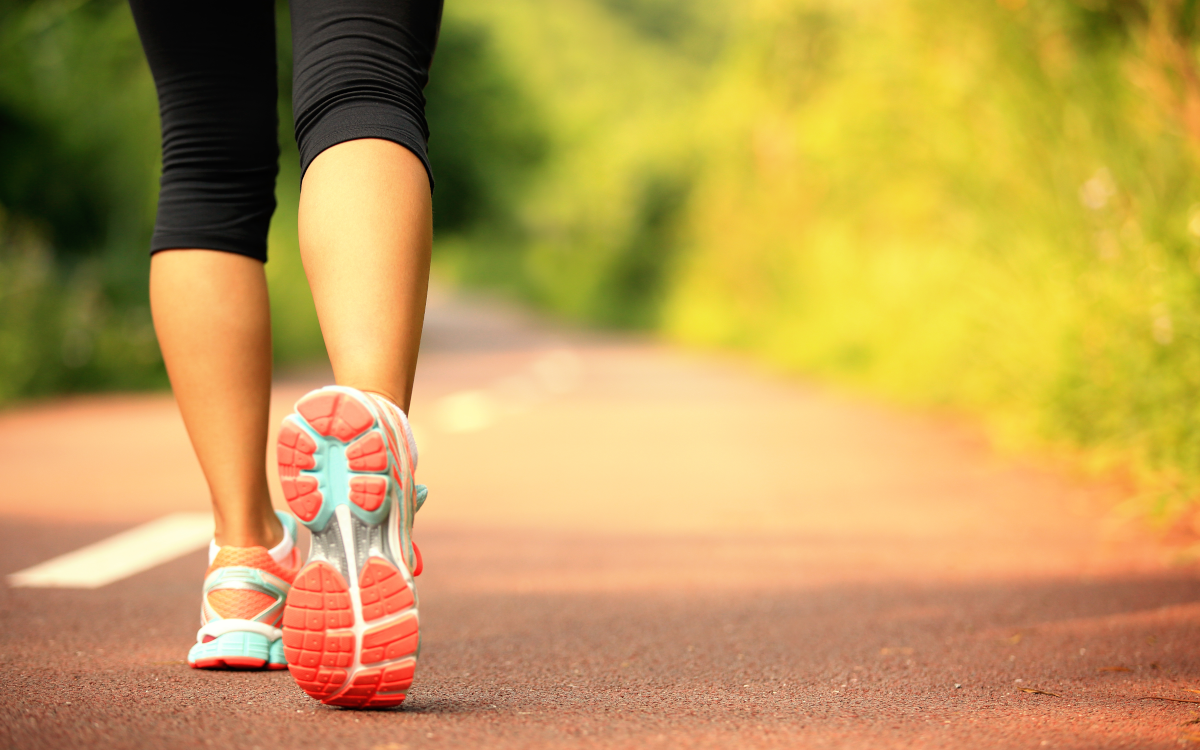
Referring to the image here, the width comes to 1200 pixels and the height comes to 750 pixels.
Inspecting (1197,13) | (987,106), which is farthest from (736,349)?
(1197,13)

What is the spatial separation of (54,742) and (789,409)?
8.38 m

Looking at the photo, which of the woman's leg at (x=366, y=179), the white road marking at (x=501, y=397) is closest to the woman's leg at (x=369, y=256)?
the woman's leg at (x=366, y=179)

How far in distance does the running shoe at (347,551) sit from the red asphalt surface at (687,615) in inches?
3.5

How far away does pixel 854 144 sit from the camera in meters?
9.37

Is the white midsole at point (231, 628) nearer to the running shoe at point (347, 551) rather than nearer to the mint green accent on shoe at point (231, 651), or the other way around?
the mint green accent on shoe at point (231, 651)

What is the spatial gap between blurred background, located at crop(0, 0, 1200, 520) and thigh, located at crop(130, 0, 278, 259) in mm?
2526

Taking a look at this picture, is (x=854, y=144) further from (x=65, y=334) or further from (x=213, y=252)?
(x=213, y=252)

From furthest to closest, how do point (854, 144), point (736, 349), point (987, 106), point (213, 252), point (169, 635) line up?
point (736, 349) → point (854, 144) → point (987, 106) → point (169, 635) → point (213, 252)

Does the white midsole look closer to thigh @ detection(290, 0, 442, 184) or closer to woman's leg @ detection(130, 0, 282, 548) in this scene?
woman's leg @ detection(130, 0, 282, 548)

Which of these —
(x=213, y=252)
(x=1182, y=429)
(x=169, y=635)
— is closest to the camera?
(x=213, y=252)

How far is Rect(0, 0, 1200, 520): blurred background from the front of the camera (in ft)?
14.5

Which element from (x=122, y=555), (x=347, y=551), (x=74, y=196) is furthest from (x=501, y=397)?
(x=347, y=551)

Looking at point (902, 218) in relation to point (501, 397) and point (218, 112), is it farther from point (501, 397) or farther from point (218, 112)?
point (218, 112)

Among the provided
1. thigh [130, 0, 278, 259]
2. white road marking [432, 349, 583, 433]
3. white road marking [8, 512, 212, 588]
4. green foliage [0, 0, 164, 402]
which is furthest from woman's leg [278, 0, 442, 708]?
green foliage [0, 0, 164, 402]
